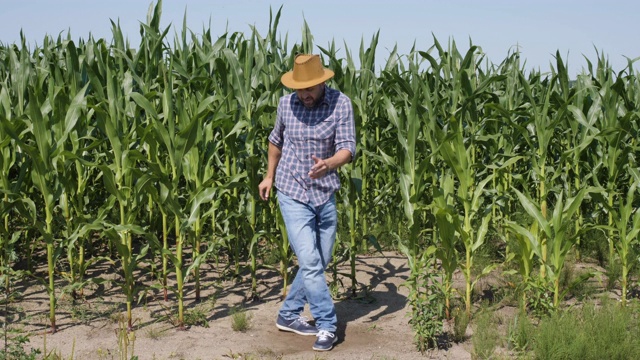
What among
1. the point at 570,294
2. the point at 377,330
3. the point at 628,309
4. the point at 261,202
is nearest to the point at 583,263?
the point at 570,294

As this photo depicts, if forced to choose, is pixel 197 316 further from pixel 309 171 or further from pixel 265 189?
pixel 309 171

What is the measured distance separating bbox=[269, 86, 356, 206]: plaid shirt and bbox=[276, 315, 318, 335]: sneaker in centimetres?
90

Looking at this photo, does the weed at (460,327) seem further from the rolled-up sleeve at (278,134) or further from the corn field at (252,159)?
the rolled-up sleeve at (278,134)

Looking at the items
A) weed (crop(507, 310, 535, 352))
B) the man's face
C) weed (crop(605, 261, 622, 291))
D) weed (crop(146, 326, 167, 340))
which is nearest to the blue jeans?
the man's face

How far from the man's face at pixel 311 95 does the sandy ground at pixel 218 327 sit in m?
1.61

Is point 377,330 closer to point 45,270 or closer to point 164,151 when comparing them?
point 164,151

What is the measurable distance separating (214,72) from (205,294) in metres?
1.86

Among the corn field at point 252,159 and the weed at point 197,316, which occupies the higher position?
A: the corn field at point 252,159

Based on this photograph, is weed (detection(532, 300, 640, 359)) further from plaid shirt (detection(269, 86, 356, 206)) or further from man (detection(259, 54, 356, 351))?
plaid shirt (detection(269, 86, 356, 206))

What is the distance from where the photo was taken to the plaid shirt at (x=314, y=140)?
4.91 meters

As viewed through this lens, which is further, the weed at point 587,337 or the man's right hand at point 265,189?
the man's right hand at point 265,189

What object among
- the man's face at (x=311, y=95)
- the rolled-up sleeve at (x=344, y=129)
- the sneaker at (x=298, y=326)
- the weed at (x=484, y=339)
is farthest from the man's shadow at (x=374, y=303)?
the man's face at (x=311, y=95)

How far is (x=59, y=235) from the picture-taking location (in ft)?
24.1

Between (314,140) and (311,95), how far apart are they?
1.01 ft
